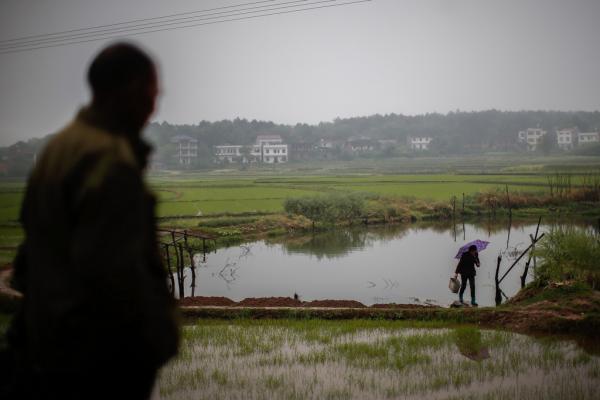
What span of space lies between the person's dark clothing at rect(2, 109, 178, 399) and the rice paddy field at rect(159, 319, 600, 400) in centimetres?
328

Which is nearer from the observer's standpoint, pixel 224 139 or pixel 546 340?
pixel 546 340

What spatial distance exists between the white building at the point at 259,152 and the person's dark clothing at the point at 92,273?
208ft

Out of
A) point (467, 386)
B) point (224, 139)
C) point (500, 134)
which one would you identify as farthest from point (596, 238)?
point (500, 134)

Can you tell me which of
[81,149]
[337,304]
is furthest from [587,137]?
[81,149]

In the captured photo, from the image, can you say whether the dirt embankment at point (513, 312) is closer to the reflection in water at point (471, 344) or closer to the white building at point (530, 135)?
the reflection in water at point (471, 344)

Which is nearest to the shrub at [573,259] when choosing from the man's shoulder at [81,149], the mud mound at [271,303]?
the mud mound at [271,303]

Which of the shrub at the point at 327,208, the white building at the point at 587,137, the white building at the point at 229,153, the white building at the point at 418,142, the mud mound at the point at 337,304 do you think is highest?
the white building at the point at 418,142

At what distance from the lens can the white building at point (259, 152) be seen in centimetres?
6894

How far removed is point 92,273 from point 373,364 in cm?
460

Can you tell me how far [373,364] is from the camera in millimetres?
5688

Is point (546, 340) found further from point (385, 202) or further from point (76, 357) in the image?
point (385, 202)

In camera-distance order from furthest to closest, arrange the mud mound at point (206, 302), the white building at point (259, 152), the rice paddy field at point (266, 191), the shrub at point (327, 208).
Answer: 1. the white building at point (259, 152)
2. the shrub at point (327, 208)
3. the rice paddy field at point (266, 191)
4. the mud mound at point (206, 302)

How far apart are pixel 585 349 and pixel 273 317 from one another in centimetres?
388

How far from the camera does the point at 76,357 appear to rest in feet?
5.20
